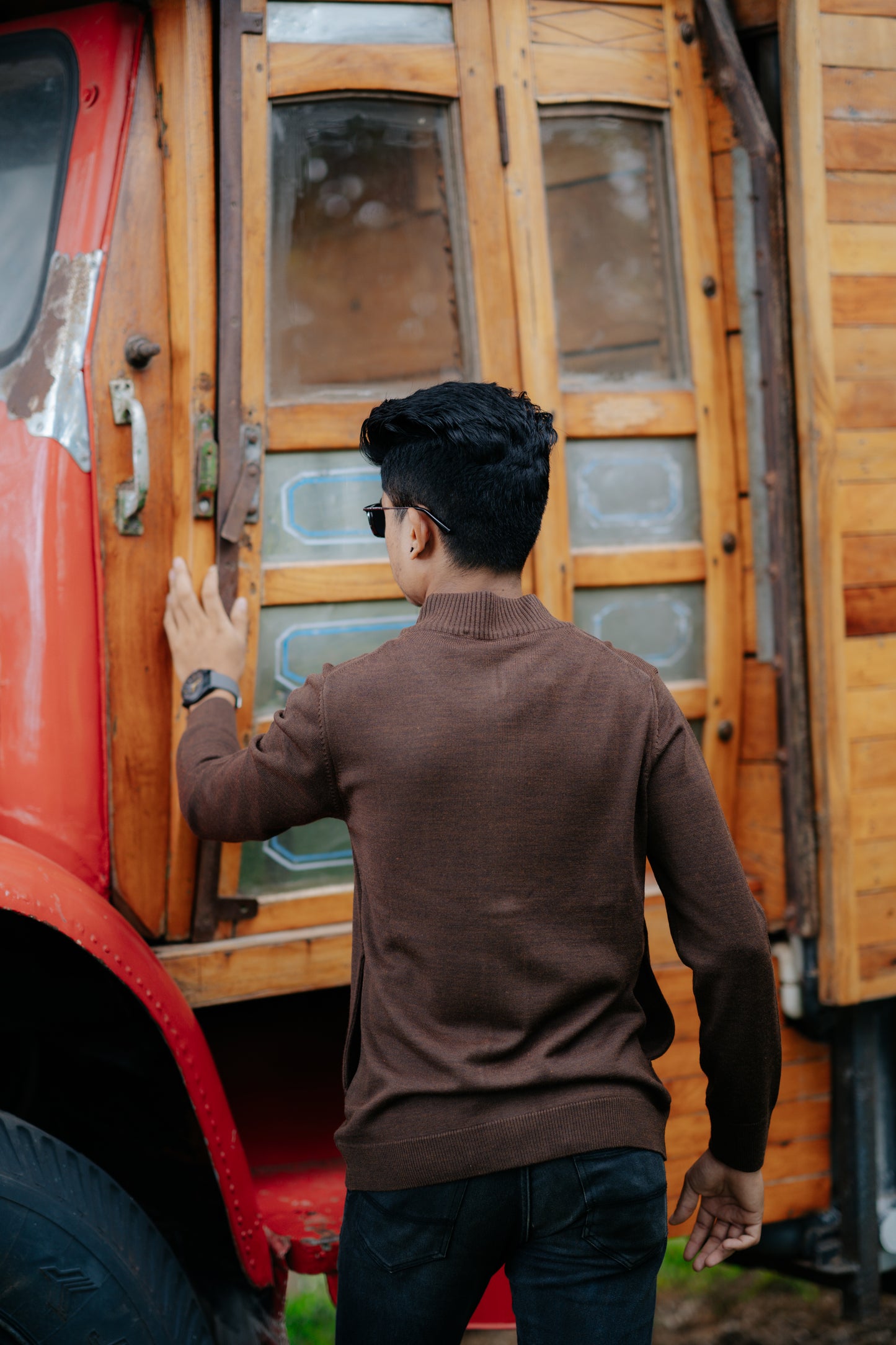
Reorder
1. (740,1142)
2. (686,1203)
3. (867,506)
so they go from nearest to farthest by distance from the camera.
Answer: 1. (740,1142)
2. (686,1203)
3. (867,506)

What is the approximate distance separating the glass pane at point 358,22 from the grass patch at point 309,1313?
2.80 meters

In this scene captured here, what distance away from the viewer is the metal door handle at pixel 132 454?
6.62 feet

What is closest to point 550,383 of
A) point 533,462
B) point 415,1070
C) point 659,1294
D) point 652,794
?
point 533,462

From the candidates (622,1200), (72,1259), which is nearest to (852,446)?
(622,1200)

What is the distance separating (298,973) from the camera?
2.24 metres

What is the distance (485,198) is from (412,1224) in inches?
72.9

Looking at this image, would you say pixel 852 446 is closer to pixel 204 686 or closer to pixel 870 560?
pixel 870 560

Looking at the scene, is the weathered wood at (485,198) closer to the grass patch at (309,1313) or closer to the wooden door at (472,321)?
the wooden door at (472,321)

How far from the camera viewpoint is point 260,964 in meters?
2.21

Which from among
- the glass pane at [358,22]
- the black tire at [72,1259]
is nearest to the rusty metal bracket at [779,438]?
the glass pane at [358,22]

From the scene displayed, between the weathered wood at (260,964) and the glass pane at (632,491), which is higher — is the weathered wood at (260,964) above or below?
below

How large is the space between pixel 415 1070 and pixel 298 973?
2.78ft

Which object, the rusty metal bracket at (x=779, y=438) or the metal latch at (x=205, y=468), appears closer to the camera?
the metal latch at (x=205, y=468)

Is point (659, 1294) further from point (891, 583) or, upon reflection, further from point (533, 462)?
point (533, 462)
